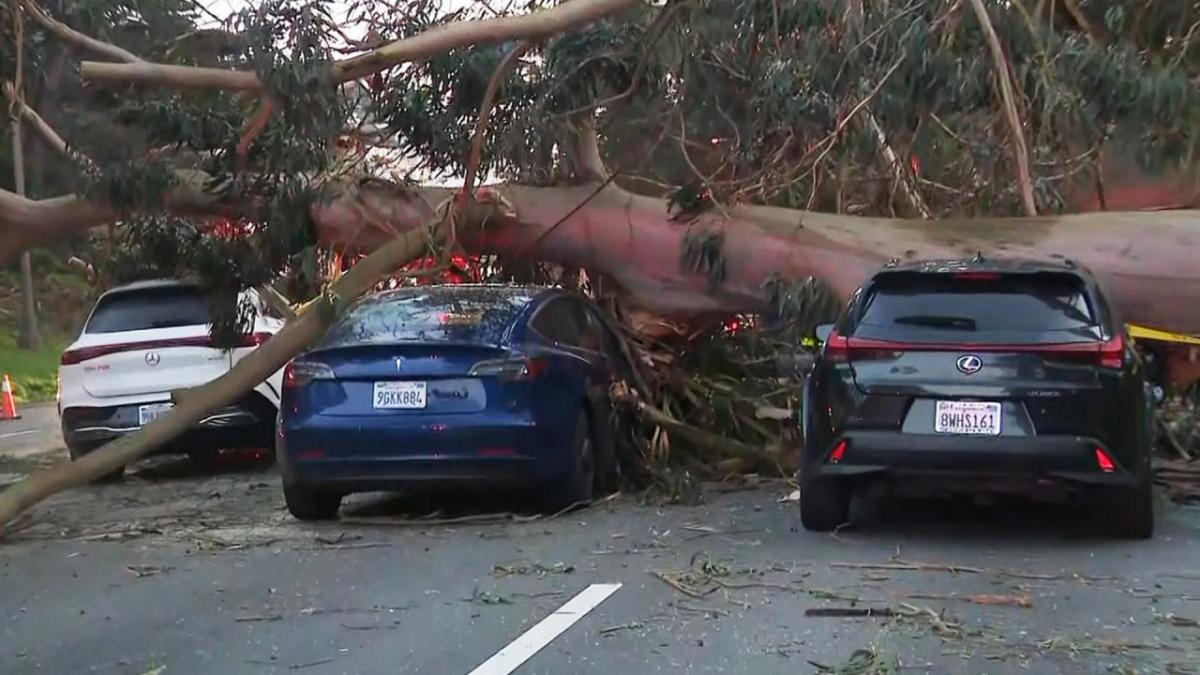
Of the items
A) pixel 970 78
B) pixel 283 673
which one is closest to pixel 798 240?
pixel 970 78

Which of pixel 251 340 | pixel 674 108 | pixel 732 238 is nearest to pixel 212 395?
pixel 251 340

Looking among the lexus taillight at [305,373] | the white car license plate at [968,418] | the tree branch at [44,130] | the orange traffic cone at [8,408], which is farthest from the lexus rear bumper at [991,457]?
the orange traffic cone at [8,408]

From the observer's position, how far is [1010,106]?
1070 centimetres

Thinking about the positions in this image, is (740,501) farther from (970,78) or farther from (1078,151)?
(1078,151)

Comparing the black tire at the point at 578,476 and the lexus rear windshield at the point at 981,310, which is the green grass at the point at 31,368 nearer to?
the black tire at the point at 578,476

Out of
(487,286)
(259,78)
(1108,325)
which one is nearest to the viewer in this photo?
(1108,325)

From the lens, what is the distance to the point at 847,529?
30.1 ft

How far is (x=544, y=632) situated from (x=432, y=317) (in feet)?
12.1

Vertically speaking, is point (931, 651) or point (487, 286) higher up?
point (487, 286)

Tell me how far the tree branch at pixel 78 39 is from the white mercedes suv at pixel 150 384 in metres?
2.01

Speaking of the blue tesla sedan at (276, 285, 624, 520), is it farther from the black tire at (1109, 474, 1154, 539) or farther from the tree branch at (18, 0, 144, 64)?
the tree branch at (18, 0, 144, 64)

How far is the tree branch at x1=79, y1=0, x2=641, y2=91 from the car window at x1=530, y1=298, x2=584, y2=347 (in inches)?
68.9

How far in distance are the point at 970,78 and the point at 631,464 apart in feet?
11.1

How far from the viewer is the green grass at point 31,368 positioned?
29641 mm
